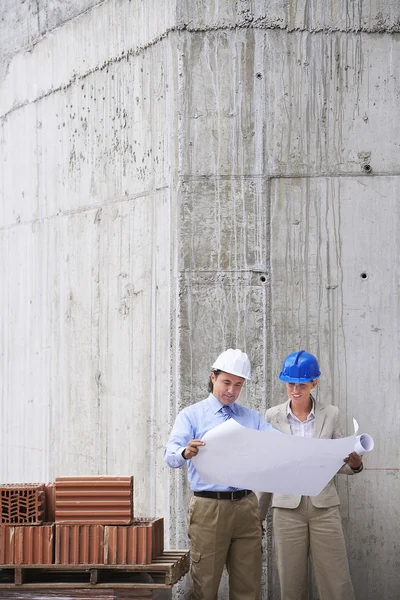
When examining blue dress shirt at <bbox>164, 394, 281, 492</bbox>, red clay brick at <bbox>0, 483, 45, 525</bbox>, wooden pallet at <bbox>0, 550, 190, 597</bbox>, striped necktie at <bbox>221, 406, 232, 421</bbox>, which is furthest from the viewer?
striped necktie at <bbox>221, 406, 232, 421</bbox>

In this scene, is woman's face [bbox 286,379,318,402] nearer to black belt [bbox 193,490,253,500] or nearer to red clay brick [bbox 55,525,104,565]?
black belt [bbox 193,490,253,500]

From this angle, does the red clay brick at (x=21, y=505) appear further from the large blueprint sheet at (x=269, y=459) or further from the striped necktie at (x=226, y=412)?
the striped necktie at (x=226, y=412)

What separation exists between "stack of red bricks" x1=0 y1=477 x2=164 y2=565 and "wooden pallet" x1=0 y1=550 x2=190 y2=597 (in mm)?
46

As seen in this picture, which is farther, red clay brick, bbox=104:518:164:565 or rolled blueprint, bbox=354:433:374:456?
rolled blueprint, bbox=354:433:374:456

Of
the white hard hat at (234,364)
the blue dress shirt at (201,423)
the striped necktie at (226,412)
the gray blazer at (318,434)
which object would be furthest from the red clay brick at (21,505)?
the gray blazer at (318,434)

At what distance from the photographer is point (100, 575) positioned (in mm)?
5801

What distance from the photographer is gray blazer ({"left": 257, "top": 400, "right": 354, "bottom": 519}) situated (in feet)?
21.2

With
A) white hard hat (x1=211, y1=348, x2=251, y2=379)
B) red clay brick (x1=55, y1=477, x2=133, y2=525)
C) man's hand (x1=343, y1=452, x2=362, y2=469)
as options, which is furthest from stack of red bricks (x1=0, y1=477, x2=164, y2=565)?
man's hand (x1=343, y1=452, x2=362, y2=469)

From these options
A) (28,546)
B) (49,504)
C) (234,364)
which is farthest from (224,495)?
(28,546)

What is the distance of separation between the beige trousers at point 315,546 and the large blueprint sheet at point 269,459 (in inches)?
28.0

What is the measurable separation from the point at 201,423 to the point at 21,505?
48.8 inches

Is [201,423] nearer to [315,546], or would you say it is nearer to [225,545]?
[225,545]

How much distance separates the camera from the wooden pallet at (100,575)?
5613 millimetres

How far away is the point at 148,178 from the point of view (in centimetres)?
785
